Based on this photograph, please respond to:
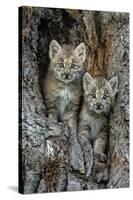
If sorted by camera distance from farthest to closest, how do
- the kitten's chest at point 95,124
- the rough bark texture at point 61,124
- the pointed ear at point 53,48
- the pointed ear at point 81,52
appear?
the kitten's chest at point 95,124
the pointed ear at point 81,52
the pointed ear at point 53,48
the rough bark texture at point 61,124

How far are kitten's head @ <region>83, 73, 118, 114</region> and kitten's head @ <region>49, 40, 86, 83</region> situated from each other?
138mm

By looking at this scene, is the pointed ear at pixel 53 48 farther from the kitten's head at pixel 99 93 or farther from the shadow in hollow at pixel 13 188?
the shadow in hollow at pixel 13 188

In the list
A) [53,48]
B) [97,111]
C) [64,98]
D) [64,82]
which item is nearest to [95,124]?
[97,111]

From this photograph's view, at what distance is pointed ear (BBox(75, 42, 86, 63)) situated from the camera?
7723mm

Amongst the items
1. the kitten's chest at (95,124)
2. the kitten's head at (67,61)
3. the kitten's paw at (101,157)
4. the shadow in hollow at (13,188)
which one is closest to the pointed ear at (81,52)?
the kitten's head at (67,61)

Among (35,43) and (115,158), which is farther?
(115,158)

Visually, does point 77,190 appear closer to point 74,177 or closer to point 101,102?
point 74,177

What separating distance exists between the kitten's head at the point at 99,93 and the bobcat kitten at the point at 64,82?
0.09 m

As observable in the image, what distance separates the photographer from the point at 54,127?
759cm

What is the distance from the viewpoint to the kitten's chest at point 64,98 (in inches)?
301

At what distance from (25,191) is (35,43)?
56.7 inches

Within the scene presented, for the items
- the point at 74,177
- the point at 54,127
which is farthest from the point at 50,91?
the point at 74,177

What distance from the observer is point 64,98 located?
766cm

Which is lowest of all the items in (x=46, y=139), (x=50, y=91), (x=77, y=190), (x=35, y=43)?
(x=77, y=190)
